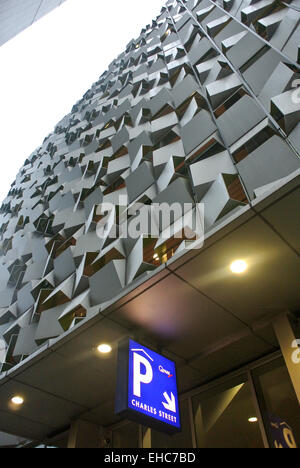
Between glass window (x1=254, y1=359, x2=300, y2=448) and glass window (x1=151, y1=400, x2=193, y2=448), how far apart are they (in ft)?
6.75

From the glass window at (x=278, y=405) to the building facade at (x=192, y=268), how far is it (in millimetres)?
30

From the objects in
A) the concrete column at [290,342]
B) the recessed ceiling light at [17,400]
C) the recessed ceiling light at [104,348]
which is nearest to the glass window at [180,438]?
the recessed ceiling light at [104,348]

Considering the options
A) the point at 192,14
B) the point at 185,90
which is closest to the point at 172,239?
the point at 185,90

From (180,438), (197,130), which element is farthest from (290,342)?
(197,130)

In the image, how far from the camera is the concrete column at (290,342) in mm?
5918

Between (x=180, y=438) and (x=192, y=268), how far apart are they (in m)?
4.62

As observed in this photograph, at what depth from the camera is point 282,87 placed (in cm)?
802

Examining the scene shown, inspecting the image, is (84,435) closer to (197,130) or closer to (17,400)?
(17,400)

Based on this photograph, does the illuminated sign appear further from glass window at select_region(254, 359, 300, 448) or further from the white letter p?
glass window at select_region(254, 359, 300, 448)

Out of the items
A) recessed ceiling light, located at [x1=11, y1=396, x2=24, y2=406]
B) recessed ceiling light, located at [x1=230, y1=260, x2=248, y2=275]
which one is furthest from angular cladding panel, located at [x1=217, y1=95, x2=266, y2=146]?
recessed ceiling light, located at [x1=11, y1=396, x2=24, y2=406]

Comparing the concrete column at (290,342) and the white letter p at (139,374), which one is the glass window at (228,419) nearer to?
the concrete column at (290,342)

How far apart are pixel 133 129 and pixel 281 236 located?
8.95 metres

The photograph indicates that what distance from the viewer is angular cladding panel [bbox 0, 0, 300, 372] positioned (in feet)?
24.9
